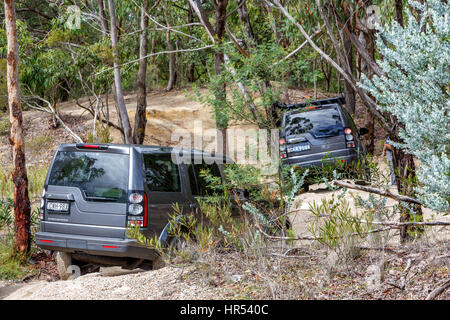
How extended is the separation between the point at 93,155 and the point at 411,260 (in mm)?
3902

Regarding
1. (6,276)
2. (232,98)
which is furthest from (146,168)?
(6,276)

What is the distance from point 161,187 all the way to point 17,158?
132 inches

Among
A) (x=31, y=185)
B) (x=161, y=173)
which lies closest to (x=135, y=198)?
(x=161, y=173)

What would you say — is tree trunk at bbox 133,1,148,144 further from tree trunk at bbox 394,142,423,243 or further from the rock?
the rock

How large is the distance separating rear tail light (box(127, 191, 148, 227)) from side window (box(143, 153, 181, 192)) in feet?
0.72

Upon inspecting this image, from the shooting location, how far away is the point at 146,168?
Result: 21.0 ft

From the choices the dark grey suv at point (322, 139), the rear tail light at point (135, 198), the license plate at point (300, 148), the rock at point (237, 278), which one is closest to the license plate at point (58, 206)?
the rear tail light at point (135, 198)

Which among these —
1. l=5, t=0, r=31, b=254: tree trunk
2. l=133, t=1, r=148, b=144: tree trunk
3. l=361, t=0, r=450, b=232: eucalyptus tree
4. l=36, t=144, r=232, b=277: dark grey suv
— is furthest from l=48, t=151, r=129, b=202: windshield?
l=133, t=1, r=148, b=144: tree trunk

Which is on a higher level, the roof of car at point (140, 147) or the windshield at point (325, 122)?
the windshield at point (325, 122)

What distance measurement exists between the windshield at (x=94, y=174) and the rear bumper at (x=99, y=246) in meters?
0.50

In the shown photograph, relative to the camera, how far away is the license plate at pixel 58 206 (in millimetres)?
6406

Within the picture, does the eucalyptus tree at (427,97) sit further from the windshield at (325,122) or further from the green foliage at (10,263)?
the windshield at (325,122)

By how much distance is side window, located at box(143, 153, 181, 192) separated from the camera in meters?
6.41
